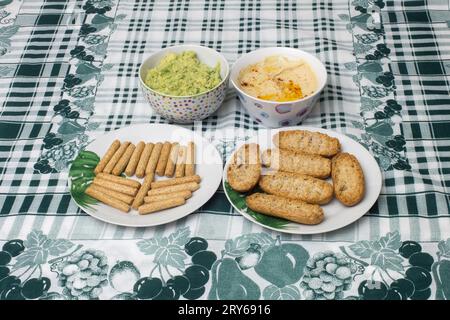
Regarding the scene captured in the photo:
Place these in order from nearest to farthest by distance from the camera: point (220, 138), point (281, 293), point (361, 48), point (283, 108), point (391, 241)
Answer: point (281, 293) < point (391, 241) < point (283, 108) < point (220, 138) < point (361, 48)

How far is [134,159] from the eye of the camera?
1693 mm

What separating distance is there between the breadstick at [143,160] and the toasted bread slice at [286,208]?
1.19 ft

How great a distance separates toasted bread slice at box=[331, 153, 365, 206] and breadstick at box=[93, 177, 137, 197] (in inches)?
23.9

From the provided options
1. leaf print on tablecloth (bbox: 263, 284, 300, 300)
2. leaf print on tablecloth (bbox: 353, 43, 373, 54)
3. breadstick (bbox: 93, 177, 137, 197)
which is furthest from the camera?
leaf print on tablecloth (bbox: 353, 43, 373, 54)

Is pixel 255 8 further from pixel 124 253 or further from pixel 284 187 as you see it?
pixel 124 253

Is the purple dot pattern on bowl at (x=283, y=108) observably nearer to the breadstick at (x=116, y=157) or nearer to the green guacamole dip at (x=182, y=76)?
the green guacamole dip at (x=182, y=76)

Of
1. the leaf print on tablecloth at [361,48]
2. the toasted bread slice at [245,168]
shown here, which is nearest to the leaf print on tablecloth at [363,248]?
the toasted bread slice at [245,168]

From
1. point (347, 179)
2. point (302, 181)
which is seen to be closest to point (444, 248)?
point (347, 179)

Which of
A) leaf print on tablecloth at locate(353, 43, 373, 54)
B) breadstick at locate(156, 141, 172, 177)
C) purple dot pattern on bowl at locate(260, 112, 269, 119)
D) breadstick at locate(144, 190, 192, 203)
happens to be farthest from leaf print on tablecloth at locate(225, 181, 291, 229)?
leaf print on tablecloth at locate(353, 43, 373, 54)

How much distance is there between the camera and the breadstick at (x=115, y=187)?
159 centimetres

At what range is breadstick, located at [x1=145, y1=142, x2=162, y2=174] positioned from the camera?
1663 mm

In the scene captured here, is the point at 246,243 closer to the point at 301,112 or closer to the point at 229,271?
the point at 229,271

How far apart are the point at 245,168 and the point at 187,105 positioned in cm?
33

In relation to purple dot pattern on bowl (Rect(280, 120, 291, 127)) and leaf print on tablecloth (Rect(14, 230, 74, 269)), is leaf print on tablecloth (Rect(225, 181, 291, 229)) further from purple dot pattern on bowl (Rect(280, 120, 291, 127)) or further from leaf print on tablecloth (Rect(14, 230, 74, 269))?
leaf print on tablecloth (Rect(14, 230, 74, 269))
